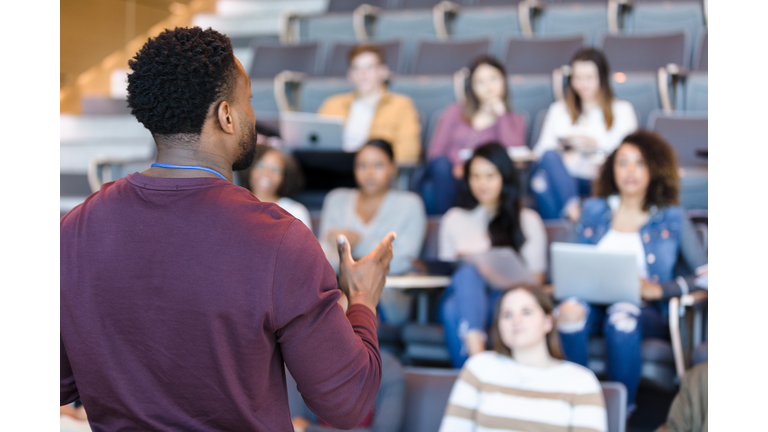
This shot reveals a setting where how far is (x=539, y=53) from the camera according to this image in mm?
3129

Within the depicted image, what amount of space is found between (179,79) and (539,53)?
269cm

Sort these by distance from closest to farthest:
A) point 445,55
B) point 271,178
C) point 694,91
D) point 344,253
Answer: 1. point 344,253
2. point 271,178
3. point 694,91
4. point 445,55

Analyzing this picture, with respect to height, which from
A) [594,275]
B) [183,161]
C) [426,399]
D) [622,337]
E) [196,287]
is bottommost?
[426,399]

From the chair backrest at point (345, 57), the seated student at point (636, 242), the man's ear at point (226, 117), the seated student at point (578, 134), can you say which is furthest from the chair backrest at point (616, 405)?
the chair backrest at point (345, 57)

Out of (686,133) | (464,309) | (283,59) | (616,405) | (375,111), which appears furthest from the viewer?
(283,59)

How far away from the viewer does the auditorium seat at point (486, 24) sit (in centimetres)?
354

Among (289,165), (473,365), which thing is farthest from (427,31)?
(473,365)

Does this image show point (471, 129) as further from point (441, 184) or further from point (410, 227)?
point (410, 227)

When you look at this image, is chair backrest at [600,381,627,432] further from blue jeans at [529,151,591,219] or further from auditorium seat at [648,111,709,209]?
auditorium seat at [648,111,709,209]

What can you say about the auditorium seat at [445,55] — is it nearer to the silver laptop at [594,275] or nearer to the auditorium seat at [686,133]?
the auditorium seat at [686,133]

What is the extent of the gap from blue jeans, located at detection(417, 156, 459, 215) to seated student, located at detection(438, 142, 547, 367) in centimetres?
16

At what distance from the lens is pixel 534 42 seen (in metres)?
3.15

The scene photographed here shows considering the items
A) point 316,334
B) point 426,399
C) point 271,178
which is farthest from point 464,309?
point 316,334
